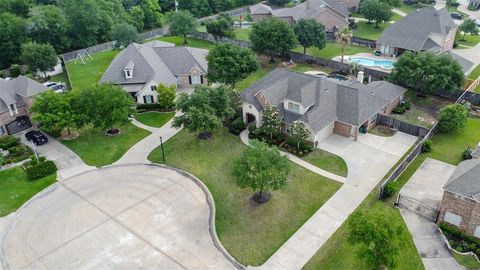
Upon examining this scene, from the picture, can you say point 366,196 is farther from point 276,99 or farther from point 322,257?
point 276,99

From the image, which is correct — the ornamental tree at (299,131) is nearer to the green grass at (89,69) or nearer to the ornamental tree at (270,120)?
the ornamental tree at (270,120)

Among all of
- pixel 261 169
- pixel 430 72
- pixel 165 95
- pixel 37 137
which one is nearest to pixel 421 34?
pixel 430 72

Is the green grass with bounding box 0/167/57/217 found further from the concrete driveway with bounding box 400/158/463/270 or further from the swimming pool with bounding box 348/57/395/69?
the swimming pool with bounding box 348/57/395/69

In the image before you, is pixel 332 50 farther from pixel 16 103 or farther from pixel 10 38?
pixel 10 38

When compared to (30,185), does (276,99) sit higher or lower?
higher

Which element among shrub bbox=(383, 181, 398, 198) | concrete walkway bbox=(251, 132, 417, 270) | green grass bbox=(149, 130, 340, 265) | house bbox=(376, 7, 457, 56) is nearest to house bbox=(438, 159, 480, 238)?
shrub bbox=(383, 181, 398, 198)

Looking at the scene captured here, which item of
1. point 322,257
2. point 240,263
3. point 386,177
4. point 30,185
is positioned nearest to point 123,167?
point 30,185
